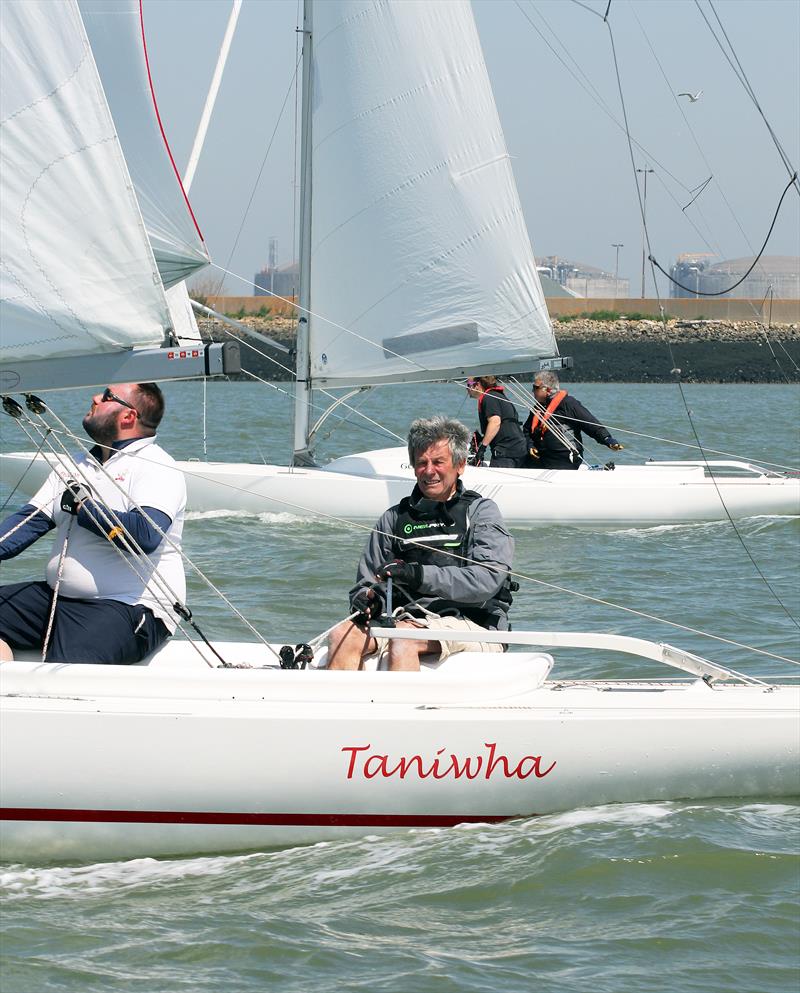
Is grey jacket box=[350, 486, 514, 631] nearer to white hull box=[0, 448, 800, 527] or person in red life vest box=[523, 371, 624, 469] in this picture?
white hull box=[0, 448, 800, 527]

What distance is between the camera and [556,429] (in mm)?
12141

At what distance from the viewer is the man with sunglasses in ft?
13.9

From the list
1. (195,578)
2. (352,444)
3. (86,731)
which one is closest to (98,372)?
(86,731)

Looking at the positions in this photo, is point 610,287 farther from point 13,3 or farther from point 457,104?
point 13,3

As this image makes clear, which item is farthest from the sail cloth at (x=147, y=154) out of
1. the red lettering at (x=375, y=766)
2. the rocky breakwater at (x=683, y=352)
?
the rocky breakwater at (x=683, y=352)

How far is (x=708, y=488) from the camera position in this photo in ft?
40.1

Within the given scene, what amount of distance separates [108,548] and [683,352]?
5097 cm

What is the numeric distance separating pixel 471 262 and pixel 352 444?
7888 mm

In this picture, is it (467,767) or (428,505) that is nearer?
(467,767)

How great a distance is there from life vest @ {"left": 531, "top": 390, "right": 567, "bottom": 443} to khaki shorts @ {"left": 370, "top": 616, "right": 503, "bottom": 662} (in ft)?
23.7

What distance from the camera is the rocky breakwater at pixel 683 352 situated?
51.3 meters

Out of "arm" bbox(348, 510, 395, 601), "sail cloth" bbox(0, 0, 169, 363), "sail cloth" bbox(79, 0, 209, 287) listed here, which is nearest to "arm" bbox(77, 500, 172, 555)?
"sail cloth" bbox(0, 0, 169, 363)

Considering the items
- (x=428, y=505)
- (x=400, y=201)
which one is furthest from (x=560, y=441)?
(x=428, y=505)

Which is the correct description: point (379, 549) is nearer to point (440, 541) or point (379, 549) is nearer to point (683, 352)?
point (440, 541)
